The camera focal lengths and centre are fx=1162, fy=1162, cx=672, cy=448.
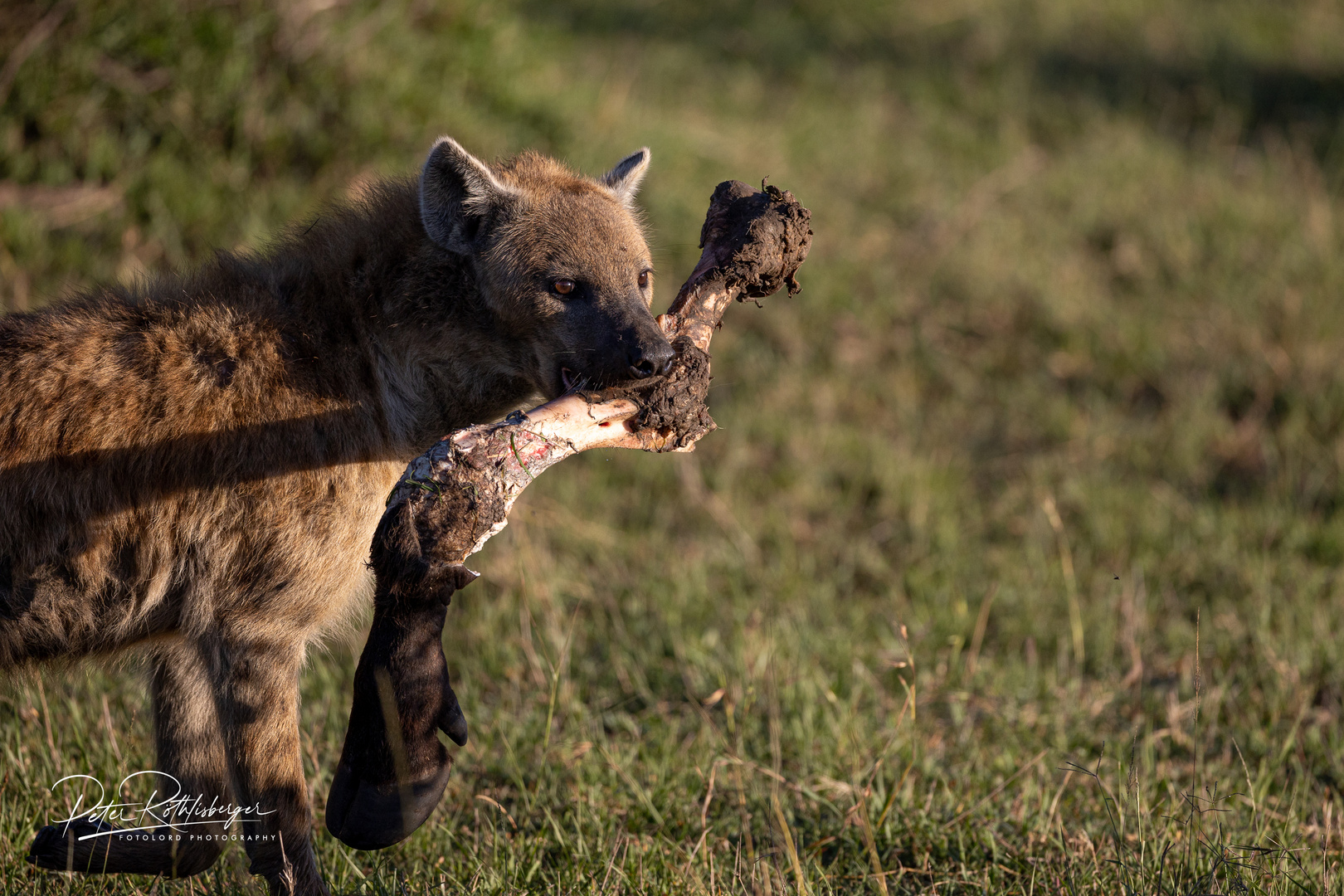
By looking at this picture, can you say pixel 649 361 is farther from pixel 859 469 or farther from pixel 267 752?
pixel 859 469

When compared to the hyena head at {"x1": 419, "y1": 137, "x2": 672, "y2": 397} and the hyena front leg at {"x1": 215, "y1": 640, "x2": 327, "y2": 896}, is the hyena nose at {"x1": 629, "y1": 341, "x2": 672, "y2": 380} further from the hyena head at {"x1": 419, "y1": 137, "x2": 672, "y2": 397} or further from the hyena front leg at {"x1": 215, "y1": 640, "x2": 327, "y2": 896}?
the hyena front leg at {"x1": 215, "y1": 640, "x2": 327, "y2": 896}

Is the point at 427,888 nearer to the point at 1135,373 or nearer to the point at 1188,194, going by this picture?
the point at 1135,373

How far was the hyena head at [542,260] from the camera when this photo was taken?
305 cm

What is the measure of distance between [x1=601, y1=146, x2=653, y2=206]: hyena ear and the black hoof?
1793mm

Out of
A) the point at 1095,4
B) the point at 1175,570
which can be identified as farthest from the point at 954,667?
the point at 1095,4

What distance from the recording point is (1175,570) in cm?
505

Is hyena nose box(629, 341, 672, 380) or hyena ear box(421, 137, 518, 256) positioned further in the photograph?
hyena ear box(421, 137, 518, 256)

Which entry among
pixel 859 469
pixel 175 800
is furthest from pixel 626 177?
pixel 859 469

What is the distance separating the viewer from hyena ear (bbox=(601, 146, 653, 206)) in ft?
11.9

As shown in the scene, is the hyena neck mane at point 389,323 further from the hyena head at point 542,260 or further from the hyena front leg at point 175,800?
the hyena front leg at point 175,800

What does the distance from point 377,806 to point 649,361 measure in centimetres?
119
